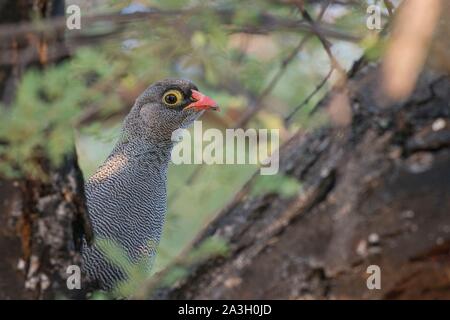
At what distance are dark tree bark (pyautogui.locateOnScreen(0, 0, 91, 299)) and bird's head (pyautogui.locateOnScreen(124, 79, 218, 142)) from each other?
8.33 ft

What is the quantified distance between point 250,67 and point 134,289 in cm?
279

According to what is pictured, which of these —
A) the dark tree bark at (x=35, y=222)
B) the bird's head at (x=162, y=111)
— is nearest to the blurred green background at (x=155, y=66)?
the dark tree bark at (x=35, y=222)

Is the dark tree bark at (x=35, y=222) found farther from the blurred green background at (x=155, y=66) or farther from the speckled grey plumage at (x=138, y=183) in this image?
the speckled grey plumage at (x=138, y=183)

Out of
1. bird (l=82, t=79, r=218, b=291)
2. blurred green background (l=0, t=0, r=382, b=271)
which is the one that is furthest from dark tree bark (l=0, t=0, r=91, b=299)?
A: bird (l=82, t=79, r=218, b=291)

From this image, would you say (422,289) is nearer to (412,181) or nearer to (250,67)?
(412,181)

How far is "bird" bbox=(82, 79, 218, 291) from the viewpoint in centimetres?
462

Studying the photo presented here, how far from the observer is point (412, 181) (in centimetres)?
255

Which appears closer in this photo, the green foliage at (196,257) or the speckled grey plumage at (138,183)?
the green foliage at (196,257)

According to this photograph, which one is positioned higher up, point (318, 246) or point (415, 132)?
point (415, 132)

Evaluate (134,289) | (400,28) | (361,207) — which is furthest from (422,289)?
(134,289)

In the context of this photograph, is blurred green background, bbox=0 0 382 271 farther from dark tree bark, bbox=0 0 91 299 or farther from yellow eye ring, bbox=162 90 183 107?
yellow eye ring, bbox=162 90 183 107

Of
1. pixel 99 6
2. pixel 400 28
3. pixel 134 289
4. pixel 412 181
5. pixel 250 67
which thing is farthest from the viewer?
pixel 250 67

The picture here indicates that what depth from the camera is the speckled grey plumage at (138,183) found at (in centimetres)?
463

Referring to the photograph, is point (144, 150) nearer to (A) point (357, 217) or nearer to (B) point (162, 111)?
(B) point (162, 111)
